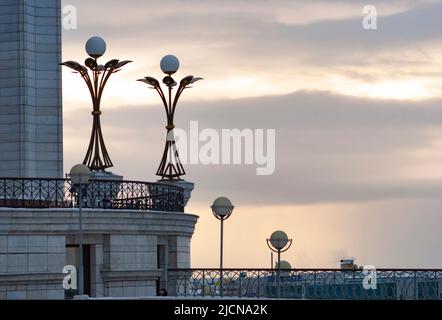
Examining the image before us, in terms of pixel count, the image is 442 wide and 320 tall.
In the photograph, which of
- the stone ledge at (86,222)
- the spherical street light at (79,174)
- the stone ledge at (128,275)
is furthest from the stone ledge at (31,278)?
the spherical street light at (79,174)

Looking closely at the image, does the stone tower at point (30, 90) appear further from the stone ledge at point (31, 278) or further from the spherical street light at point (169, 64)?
the stone ledge at point (31, 278)

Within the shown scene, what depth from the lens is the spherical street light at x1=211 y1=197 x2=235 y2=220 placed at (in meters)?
41.6

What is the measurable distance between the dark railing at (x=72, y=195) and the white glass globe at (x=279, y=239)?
5255mm

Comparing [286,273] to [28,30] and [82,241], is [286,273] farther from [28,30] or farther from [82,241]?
[28,30]

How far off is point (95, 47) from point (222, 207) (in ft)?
46.8

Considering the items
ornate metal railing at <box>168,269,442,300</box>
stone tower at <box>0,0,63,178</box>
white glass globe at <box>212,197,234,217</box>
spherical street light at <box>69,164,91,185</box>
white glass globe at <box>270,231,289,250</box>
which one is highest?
stone tower at <box>0,0,63,178</box>

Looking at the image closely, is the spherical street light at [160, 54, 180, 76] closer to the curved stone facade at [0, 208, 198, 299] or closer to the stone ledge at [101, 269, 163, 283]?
the curved stone facade at [0, 208, 198, 299]

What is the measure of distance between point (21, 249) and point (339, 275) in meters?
10.2

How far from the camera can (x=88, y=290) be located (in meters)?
44.6

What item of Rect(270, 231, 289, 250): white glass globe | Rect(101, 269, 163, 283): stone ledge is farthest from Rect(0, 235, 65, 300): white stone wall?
Rect(270, 231, 289, 250): white glass globe

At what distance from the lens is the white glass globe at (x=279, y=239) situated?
43969 mm

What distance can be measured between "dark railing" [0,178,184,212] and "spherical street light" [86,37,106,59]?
323 inches
